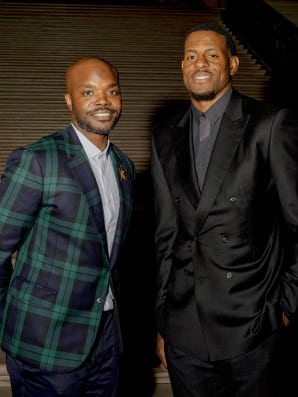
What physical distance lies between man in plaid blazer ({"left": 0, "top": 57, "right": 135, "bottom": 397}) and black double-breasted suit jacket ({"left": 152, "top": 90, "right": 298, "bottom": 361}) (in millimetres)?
324

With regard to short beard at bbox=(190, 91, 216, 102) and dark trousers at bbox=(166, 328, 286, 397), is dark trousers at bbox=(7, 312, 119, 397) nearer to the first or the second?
dark trousers at bbox=(166, 328, 286, 397)

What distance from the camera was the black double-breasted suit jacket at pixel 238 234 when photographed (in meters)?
1.78

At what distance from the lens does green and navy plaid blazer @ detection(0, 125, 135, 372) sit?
69.9 inches

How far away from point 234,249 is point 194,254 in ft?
0.54

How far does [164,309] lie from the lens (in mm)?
2049

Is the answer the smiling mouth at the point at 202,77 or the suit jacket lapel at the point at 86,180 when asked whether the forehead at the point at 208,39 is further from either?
the suit jacket lapel at the point at 86,180

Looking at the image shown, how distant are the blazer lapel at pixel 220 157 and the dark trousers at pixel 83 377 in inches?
27.4

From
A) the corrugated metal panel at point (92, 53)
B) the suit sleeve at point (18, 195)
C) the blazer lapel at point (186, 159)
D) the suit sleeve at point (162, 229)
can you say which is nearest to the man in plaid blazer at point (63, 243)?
the suit sleeve at point (18, 195)

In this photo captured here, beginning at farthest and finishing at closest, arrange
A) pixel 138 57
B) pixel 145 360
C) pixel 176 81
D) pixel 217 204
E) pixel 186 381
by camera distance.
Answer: pixel 138 57 < pixel 176 81 < pixel 145 360 < pixel 186 381 < pixel 217 204

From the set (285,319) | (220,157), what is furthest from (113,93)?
(285,319)

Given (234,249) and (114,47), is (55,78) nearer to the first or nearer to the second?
(114,47)

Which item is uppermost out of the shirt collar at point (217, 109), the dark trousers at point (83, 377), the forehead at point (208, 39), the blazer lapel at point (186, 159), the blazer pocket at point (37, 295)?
the forehead at point (208, 39)

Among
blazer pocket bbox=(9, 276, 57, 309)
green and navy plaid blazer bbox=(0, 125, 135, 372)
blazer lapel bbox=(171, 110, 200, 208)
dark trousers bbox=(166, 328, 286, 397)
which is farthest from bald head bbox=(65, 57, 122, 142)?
dark trousers bbox=(166, 328, 286, 397)

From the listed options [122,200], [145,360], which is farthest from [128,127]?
[122,200]
